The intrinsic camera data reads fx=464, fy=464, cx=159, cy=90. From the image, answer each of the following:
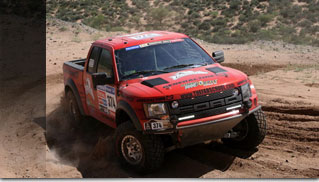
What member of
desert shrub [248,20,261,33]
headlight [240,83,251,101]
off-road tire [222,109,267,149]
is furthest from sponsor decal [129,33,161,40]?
desert shrub [248,20,261,33]

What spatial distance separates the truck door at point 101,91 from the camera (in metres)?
6.98

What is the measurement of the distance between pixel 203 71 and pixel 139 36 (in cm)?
144

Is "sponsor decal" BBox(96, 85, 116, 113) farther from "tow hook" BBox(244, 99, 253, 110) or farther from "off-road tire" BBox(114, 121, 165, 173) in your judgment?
"tow hook" BBox(244, 99, 253, 110)

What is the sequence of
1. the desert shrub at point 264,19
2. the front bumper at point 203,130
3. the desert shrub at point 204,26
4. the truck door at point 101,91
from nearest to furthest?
the front bumper at point 203,130
the truck door at point 101,91
the desert shrub at point 264,19
the desert shrub at point 204,26

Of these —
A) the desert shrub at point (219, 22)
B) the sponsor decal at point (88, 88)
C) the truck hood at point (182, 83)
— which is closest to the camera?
the truck hood at point (182, 83)

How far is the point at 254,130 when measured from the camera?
666 centimetres

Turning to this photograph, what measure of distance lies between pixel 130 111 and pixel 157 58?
1174mm

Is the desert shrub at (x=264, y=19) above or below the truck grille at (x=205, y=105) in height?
below

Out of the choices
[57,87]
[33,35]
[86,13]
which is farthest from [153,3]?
[57,87]

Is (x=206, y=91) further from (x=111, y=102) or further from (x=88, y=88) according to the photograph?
(x=88, y=88)

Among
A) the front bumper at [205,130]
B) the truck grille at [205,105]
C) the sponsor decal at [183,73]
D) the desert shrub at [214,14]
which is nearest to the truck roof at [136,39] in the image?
the sponsor decal at [183,73]

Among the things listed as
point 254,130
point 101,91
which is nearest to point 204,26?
point 101,91

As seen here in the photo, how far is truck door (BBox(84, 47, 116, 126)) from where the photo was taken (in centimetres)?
698

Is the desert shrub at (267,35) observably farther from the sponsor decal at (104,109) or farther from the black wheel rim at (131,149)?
the black wheel rim at (131,149)
